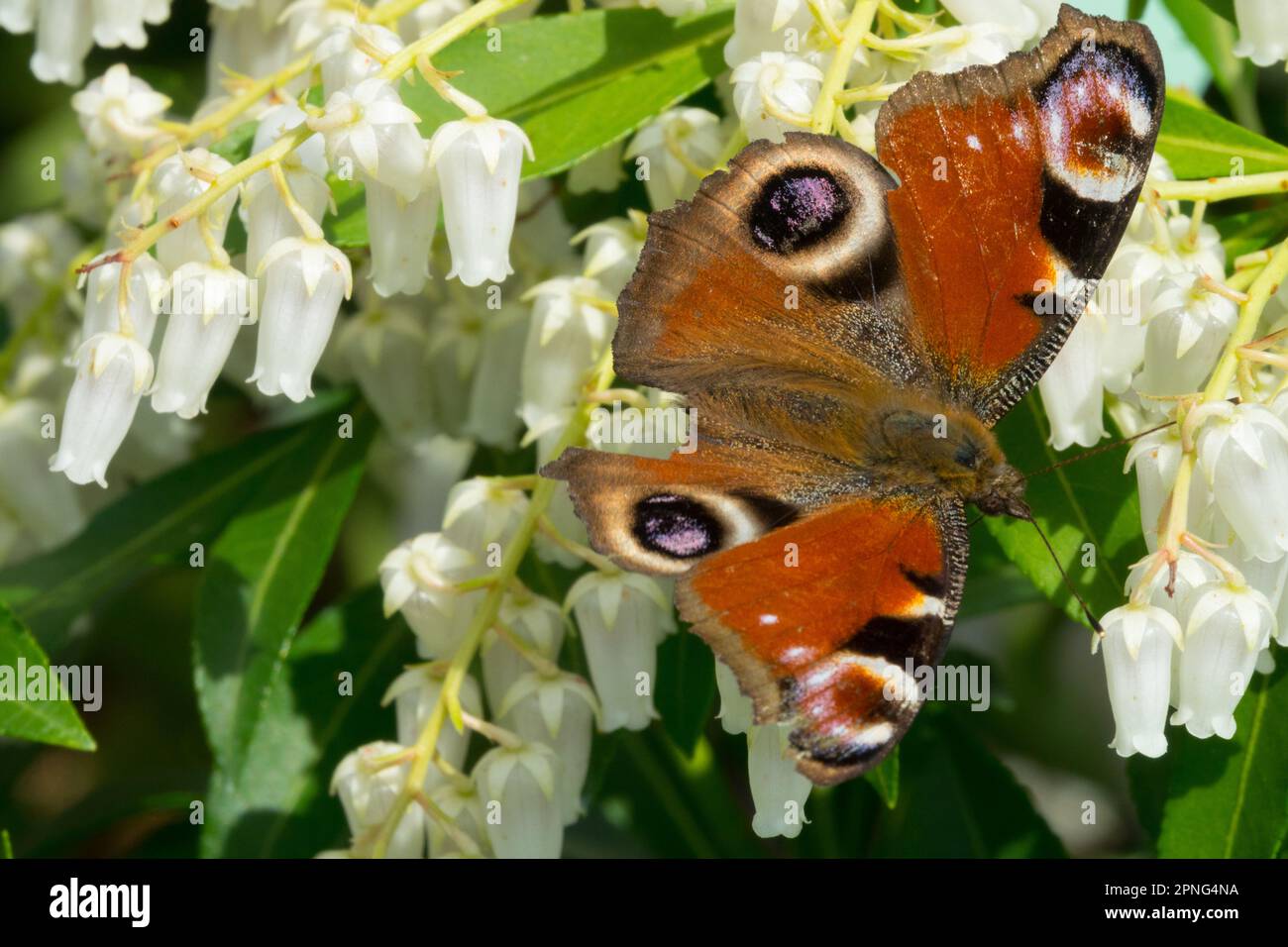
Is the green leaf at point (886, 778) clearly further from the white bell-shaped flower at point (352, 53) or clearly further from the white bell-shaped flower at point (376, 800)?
the white bell-shaped flower at point (352, 53)

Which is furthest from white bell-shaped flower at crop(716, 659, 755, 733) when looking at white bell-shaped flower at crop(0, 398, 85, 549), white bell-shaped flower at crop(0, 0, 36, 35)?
white bell-shaped flower at crop(0, 0, 36, 35)

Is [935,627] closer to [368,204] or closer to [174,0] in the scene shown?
[368,204]

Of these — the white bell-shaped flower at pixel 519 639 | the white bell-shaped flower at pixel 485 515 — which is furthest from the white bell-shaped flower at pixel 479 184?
the white bell-shaped flower at pixel 519 639

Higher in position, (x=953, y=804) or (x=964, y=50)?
(x=964, y=50)

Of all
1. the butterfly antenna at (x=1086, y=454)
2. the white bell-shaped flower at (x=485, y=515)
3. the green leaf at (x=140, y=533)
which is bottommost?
the green leaf at (x=140, y=533)

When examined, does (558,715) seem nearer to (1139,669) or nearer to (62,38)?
(1139,669)

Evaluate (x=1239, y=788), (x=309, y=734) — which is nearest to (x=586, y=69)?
(x=309, y=734)

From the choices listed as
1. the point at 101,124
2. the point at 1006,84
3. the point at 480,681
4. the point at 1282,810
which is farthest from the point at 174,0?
the point at 1282,810
